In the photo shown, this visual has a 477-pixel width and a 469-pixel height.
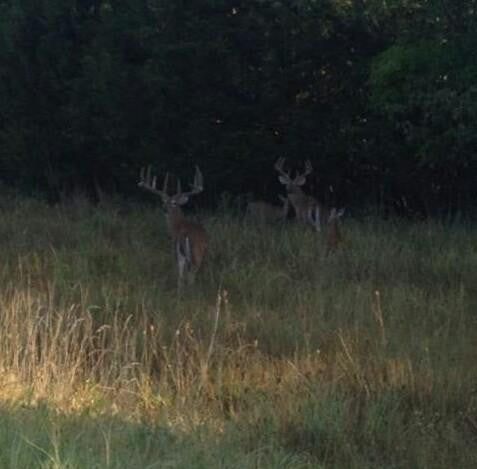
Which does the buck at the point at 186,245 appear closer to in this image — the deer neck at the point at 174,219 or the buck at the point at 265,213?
the deer neck at the point at 174,219

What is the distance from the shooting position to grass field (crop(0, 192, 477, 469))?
8.14 meters

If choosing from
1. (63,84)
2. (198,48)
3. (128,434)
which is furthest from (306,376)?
(63,84)

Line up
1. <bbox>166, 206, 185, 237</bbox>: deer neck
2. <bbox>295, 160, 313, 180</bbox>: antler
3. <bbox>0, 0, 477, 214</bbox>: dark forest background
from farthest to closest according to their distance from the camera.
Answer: <bbox>295, 160, 313, 180</bbox>: antler
<bbox>0, 0, 477, 214</bbox>: dark forest background
<bbox>166, 206, 185, 237</bbox>: deer neck

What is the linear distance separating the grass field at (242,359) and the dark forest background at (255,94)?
479cm

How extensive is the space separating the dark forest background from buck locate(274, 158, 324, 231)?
52 cm

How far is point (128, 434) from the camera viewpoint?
25.9 feet

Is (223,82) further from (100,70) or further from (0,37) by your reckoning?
(0,37)

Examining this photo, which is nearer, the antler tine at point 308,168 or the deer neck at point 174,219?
the deer neck at point 174,219

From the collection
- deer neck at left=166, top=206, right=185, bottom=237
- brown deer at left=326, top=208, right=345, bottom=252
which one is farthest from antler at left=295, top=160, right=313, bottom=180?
deer neck at left=166, top=206, right=185, bottom=237

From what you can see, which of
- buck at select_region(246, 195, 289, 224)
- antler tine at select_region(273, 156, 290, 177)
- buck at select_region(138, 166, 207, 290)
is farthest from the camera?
antler tine at select_region(273, 156, 290, 177)

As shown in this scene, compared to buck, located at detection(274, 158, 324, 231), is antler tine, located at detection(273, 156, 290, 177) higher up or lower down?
higher up

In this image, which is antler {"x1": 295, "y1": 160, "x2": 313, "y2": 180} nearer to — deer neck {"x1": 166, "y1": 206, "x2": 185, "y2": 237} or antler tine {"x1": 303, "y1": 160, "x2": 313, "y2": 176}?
antler tine {"x1": 303, "y1": 160, "x2": 313, "y2": 176}

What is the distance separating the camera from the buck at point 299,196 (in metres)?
21.0

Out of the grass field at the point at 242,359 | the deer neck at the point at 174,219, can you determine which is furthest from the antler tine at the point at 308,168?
the grass field at the point at 242,359
